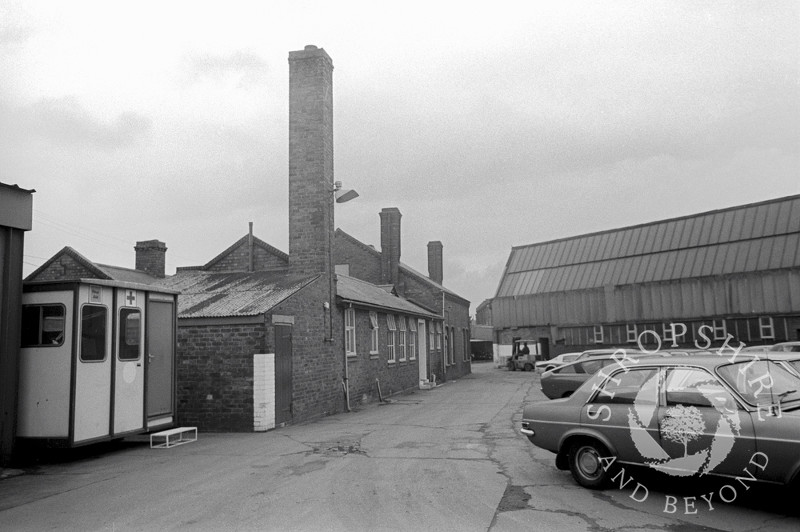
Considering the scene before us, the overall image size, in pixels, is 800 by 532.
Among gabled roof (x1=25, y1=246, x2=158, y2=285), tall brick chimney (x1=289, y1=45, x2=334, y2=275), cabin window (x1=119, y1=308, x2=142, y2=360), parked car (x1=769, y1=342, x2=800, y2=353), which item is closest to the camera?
cabin window (x1=119, y1=308, x2=142, y2=360)

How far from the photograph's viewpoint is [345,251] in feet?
127

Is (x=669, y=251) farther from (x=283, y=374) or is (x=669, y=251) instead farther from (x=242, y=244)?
(x=283, y=374)

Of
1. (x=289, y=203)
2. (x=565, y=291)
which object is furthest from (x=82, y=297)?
(x=565, y=291)

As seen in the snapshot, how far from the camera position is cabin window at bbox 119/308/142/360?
37.9ft

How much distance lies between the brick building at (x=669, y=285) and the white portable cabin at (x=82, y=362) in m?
35.0

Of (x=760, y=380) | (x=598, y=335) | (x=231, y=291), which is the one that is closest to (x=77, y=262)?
(x=231, y=291)

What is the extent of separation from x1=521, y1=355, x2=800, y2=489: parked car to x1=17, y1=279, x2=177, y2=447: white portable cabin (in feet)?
24.0

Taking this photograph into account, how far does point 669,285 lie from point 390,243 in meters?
21.4

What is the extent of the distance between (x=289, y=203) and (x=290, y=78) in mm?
3700

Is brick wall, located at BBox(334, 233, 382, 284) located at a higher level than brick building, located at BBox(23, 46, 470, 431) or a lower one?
higher

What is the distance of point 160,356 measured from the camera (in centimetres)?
1302

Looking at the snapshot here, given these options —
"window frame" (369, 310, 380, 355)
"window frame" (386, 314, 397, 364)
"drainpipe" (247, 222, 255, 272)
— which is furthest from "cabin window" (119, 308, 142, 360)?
"window frame" (386, 314, 397, 364)

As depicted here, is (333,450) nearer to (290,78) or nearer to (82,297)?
(82,297)

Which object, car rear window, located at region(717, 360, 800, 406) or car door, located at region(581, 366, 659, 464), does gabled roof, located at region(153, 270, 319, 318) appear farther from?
car rear window, located at region(717, 360, 800, 406)
